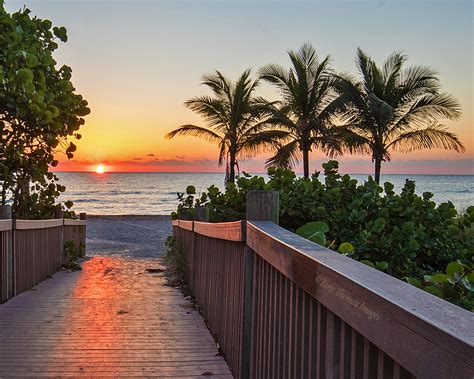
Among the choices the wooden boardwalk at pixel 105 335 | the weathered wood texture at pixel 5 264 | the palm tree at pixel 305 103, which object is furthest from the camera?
the palm tree at pixel 305 103

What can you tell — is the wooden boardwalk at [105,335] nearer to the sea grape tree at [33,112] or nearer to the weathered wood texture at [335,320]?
the weathered wood texture at [335,320]

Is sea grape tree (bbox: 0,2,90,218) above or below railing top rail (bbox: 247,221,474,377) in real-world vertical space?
above

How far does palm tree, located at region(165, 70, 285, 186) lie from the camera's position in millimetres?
22094

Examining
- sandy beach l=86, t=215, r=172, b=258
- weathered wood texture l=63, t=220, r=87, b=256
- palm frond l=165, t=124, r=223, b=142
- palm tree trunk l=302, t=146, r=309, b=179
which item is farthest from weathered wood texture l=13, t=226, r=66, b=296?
palm frond l=165, t=124, r=223, b=142

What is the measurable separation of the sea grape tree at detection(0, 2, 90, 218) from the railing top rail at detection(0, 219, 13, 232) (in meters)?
1.23

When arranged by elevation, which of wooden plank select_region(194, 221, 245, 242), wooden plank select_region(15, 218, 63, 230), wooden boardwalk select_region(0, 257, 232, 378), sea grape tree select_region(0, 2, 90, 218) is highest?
sea grape tree select_region(0, 2, 90, 218)

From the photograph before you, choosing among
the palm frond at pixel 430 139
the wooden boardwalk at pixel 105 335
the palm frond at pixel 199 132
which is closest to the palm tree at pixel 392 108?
the palm frond at pixel 430 139

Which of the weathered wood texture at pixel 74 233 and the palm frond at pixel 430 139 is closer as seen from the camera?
the weathered wood texture at pixel 74 233

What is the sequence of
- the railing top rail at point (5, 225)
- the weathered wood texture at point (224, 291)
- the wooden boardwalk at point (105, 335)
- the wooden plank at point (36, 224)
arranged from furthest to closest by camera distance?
the wooden plank at point (36, 224), the railing top rail at point (5, 225), the wooden boardwalk at point (105, 335), the weathered wood texture at point (224, 291)

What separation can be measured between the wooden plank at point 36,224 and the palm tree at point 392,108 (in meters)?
14.6

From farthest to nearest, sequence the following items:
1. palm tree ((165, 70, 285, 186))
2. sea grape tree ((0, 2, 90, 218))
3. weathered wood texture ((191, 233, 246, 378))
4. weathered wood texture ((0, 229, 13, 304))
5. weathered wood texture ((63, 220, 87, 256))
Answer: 1. palm tree ((165, 70, 285, 186))
2. weathered wood texture ((63, 220, 87, 256))
3. weathered wood texture ((0, 229, 13, 304))
4. sea grape tree ((0, 2, 90, 218))
5. weathered wood texture ((191, 233, 246, 378))

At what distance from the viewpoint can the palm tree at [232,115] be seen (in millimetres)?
22094

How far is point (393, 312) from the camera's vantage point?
1072 mm

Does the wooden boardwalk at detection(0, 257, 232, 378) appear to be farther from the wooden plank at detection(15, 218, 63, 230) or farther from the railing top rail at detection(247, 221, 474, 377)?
the railing top rail at detection(247, 221, 474, 377)
